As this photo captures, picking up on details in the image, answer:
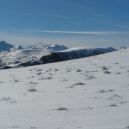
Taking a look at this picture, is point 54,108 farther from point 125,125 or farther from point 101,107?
point 125,125

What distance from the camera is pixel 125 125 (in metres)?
9.27

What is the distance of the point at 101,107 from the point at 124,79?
259 inches

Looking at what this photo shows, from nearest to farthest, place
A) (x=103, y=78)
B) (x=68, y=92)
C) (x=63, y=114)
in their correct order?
(x=63, y=114)
(x=68, y=92)
(x=103, y=78)

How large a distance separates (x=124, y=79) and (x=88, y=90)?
10.7 feet

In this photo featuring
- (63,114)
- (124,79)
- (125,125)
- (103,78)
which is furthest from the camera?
(103,78)

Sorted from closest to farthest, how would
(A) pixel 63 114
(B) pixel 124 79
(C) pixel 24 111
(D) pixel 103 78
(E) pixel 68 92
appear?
(A) pixel 63 114, (C) pixel 24 111, (E) pixel 68 92, (B) pixel 124 79, (D) pixel 103 78

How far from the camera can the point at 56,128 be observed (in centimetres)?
939

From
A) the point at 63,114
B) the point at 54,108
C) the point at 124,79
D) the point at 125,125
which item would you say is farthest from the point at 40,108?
the point at 124,79

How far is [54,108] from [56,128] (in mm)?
2542

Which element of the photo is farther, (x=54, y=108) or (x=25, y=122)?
(x=54, y=108)

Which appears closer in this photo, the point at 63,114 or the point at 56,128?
the point at 56,128

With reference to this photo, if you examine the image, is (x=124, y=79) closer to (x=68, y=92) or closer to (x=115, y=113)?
(x=68, y=92)

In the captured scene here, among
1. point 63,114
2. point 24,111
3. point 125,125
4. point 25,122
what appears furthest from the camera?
point 24,111

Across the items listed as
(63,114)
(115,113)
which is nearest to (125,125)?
(115,113)
